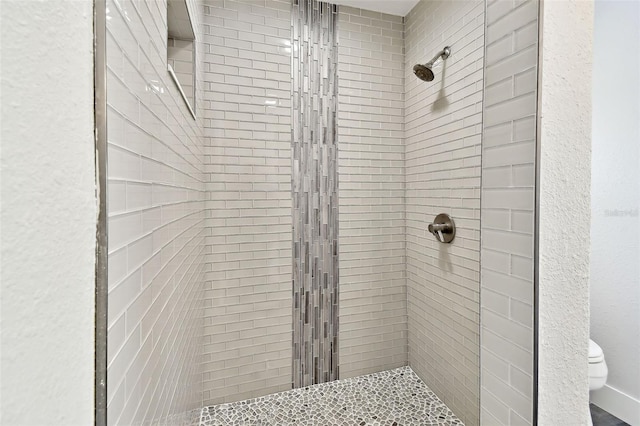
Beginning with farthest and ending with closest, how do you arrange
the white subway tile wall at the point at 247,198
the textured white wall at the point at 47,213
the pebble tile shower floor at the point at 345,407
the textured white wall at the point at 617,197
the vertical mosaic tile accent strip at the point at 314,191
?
1. the vertical mosaic tile accent strip at the point at 314,191
2. the white subway tile wall at the point at 247,198
3. the pebble tile shower floor at the point at 345,407
4. the textured white wall at the point at 617,197
5. the textured white wall at the point at 47,213

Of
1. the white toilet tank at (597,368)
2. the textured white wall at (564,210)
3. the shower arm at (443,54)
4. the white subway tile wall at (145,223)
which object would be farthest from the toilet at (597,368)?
the shower arm at (443,54)

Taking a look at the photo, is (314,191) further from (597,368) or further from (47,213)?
(47,213)

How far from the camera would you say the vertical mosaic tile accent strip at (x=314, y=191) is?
1.81 metres

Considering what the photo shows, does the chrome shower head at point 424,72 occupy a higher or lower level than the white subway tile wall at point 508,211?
higher

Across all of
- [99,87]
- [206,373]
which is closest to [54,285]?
[99,87]

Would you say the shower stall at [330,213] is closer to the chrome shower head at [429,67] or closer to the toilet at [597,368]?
the chrome shower head at [429,67]

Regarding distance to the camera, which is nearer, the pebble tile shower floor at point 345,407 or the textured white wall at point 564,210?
the textured white wall at point 564,210

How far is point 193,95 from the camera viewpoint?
1.28 m

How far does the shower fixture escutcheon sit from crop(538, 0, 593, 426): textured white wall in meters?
0.75

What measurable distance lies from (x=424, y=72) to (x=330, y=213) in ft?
2.97

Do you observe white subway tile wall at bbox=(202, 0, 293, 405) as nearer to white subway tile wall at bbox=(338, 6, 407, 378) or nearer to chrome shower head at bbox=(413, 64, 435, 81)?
white subway tile wall at bbox=(338, 6, 407, 378)

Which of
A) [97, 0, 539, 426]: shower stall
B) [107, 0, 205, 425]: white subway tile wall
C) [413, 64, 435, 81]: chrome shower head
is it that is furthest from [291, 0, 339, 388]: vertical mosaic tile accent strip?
[107, 0, 205, 425]: white subway tile wall

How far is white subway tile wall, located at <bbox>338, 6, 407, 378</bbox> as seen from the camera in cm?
190

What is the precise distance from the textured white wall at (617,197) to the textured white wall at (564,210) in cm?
13
